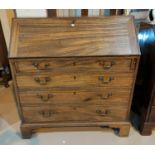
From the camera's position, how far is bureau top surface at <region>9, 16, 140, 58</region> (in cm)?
126

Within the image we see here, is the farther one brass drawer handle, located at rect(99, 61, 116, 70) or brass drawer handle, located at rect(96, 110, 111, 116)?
brass drawer handle, located at rect(96, 110, 111, 116)

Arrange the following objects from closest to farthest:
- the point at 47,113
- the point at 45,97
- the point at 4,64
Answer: the point at 45,97, the point at 47,113, the point at 4,64

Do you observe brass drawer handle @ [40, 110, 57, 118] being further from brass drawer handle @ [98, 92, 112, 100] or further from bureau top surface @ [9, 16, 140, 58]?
bureau top surface @ [9, 16, 140, 58]

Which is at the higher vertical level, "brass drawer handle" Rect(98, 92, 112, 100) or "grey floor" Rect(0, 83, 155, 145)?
"brass drawer handle" Rect(98, 92, 112, 100)

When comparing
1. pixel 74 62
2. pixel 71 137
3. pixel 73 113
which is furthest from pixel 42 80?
pixel 71 137

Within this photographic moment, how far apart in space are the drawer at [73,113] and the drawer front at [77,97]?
0.05m

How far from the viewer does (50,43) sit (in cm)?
129

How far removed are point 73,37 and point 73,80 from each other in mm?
273

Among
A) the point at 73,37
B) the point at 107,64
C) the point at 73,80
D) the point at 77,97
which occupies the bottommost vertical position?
the point at 77,97

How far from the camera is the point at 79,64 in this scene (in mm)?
1302

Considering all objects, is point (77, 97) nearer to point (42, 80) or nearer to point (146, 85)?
point (42, 80)

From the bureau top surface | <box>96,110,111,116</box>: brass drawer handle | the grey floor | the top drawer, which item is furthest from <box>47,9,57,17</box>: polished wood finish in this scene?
the grey floor

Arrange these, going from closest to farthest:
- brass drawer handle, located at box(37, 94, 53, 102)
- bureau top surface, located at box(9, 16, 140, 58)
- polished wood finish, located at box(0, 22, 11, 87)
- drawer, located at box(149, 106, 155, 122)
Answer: bureau top surface, located at box(9, 16, 140, 58)
brass drawer handle, located at box(37, 94, 53, 102)
drawer, located at box(149, 106, 155, 122)
polished wood finish, located at box(0, 22, 11, 87)
